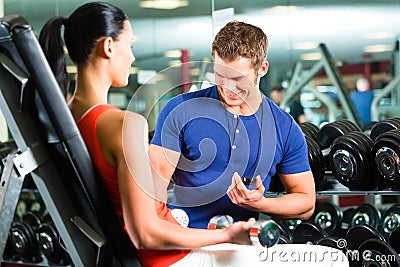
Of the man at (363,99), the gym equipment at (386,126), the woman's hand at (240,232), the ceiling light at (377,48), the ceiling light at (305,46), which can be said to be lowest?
the man at (363,99)

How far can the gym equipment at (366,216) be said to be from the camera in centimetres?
394

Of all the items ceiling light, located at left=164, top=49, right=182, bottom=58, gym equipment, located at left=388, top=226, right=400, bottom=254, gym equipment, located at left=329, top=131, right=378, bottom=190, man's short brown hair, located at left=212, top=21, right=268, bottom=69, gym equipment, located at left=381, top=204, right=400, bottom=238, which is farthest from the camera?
ceiling light, located at left=164, top=49, right=182, bottom=58

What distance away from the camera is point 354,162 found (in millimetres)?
3121

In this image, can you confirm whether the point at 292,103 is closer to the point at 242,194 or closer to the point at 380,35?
the point at 380,35

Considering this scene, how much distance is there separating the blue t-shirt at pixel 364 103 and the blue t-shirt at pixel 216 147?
246 cm

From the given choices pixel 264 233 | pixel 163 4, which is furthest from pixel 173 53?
pixel 264 233

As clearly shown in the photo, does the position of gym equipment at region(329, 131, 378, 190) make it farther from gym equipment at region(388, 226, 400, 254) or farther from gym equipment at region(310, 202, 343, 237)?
gym equipment at region(310, 202, 343, 237)

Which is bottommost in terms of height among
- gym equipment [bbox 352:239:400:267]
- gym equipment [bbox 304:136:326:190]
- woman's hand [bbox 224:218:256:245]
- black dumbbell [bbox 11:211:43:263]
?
black dumbbell [bbox 11:211:43:263]

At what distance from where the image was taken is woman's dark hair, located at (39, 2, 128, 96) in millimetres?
1795

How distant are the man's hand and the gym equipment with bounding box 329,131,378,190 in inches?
49.1

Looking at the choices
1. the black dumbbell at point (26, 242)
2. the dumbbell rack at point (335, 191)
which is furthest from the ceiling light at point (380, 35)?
the black dumbbell at point (26, 242)

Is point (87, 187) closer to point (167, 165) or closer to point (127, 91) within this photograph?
point (167, 165)

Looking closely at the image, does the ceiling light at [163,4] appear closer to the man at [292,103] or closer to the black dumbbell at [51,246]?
the man at [292,103]

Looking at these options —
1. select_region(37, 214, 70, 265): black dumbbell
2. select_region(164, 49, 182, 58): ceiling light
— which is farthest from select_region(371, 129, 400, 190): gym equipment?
select_region(37, 214, 70, 265): black dumbbell
